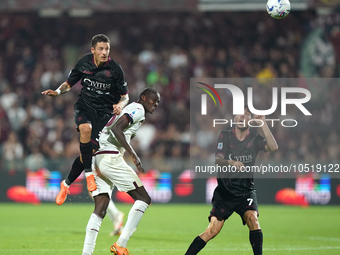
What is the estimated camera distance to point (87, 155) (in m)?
6.95

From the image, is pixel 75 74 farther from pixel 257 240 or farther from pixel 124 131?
pixel 257 240

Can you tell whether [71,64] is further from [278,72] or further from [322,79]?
[322,79]

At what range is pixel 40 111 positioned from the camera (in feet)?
60.1

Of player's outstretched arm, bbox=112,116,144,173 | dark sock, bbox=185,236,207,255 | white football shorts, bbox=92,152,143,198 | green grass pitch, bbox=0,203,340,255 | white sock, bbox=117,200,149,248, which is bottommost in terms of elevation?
green grass pitch, bbox=0,203,340,255

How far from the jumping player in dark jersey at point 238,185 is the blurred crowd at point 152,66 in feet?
30.8

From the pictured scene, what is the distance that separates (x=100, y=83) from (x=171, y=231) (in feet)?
15.0

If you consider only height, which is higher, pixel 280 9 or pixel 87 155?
pixel 280 9

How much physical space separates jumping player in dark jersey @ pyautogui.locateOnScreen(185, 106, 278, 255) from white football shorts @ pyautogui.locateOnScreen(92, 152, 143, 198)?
0.99m

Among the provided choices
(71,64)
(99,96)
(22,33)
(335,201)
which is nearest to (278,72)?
(335,201)

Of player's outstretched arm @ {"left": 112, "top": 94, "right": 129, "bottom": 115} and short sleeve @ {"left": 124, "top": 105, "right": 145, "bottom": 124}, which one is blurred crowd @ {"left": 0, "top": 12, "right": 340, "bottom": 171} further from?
short sleeve @ {"left": 124, "top": 105, "right": 145, "bottom": 124}

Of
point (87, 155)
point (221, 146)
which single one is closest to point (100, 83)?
point (87, 155)

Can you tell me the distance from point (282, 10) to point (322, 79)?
9.78 meters

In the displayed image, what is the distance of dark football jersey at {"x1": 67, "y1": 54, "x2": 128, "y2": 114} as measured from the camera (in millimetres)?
7172

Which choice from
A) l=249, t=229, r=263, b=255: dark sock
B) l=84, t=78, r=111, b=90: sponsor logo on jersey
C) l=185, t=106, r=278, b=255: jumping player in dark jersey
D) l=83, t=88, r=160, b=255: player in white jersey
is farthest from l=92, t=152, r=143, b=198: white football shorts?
l=249, t=229, r=263, b=255: dark sock
